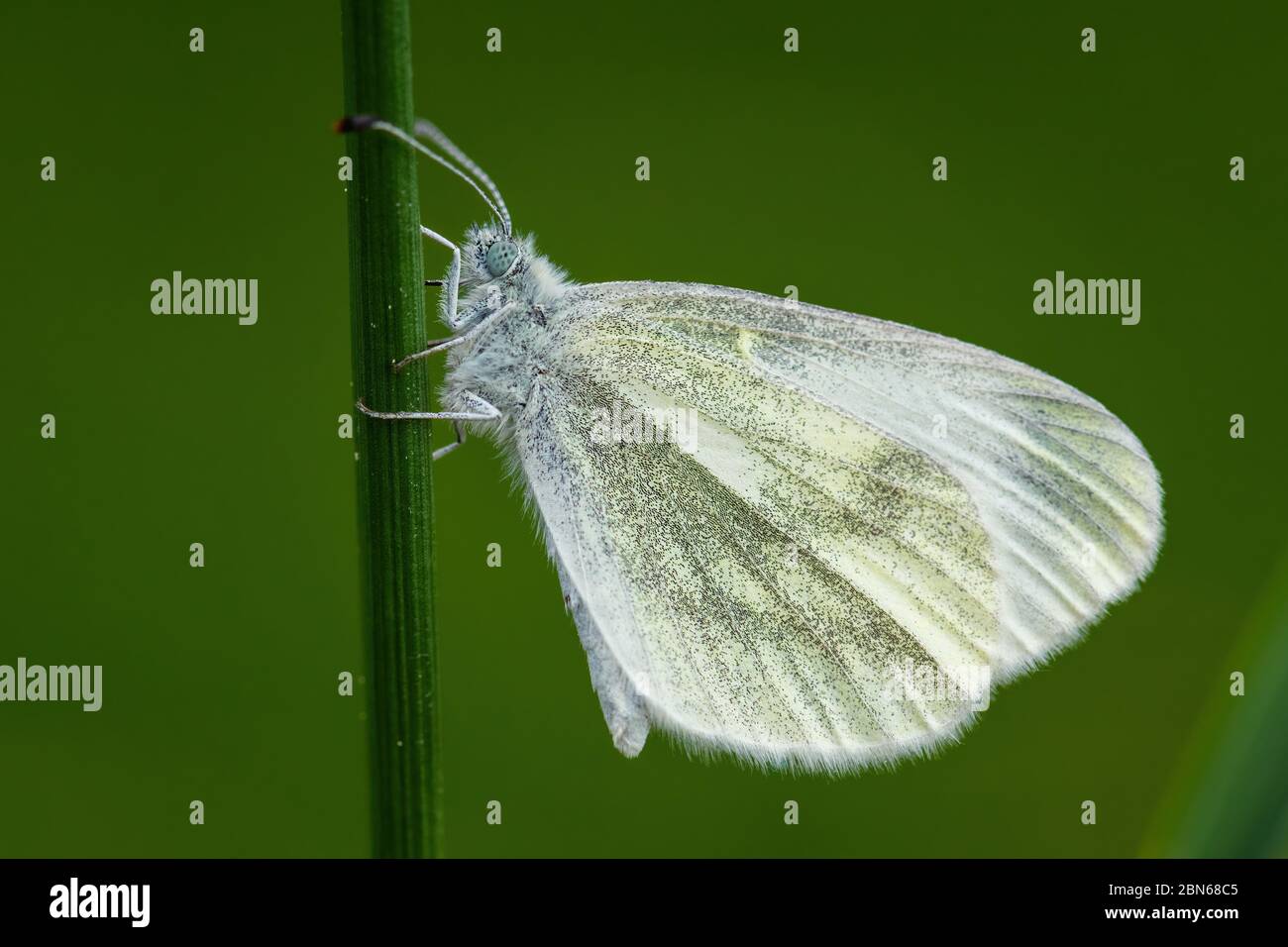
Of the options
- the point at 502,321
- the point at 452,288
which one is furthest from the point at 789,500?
the point at 452,288

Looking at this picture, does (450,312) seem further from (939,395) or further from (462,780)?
(462,780)

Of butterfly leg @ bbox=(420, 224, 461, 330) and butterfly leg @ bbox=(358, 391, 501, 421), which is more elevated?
butterfly leg @ bbox=(420, 224, 461, 330)

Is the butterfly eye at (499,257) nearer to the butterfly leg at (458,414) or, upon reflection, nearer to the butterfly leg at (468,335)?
the butterfly leg at (468,335)

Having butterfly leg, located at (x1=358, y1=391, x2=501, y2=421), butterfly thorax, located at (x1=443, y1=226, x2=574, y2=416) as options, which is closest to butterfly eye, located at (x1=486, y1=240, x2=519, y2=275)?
butterfly thorax, located at (x1=443, y1=226, x2=574, y2=416)

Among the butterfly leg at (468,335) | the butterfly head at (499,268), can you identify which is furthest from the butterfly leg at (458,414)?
the butterfly head at (499,268)

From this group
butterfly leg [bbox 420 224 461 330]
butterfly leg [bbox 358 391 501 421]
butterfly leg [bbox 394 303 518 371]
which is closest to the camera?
butterfly leg [bbox 358 391 501 421]

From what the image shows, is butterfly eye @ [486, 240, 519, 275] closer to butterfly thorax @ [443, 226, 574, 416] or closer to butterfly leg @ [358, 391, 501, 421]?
butterfly thorax @ [443, 226, 574, 416]

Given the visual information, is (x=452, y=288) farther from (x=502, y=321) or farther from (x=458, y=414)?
(x=458, y=414)
